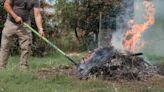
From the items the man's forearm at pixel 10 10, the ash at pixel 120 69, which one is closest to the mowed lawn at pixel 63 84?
the ash at pixel 120 69

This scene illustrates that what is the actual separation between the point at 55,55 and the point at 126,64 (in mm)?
6705

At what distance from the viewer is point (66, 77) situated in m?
8.84

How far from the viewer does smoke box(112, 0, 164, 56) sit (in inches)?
622

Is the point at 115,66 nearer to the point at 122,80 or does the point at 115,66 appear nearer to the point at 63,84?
the point at 122,80

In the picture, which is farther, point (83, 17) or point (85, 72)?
point (83, 17)

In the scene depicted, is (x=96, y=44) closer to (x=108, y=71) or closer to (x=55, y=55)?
(x=55, y=55)

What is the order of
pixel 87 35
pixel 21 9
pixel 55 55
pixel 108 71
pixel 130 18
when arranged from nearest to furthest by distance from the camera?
pixel 108 71 → pixel 21 9 → pixel 55 55 → pixel 130 18 → pixel 87 35

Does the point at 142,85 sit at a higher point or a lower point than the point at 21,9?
lower

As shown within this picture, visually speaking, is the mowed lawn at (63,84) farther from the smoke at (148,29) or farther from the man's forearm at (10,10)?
the smoke at (148,29)

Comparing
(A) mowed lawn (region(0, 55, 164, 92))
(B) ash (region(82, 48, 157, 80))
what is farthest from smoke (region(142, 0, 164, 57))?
(A) mowed lawn (region(0, 55, 164, 92))

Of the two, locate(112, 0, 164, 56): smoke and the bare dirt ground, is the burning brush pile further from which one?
locate(112, 0, 164, 56): smoke

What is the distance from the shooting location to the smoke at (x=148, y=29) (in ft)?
51.9

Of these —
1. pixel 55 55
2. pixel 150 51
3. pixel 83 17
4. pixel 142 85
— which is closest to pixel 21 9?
pixel 142 85

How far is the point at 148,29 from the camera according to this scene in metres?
17.5
